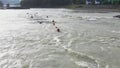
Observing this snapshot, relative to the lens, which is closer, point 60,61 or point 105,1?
point 60,61

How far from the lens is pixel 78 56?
40.6ft

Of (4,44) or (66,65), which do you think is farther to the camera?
(4,44)

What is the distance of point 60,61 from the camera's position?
1131cm

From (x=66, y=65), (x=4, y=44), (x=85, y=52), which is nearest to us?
(x=66, y=65)

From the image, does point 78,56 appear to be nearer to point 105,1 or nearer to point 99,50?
point 99,50

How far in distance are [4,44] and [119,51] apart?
7.75m

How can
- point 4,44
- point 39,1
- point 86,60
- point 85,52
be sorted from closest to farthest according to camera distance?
point 86,60, point 85,52, point 4,44, point 39,1

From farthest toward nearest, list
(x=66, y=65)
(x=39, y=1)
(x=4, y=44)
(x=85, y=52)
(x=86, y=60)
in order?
(x=39, y=1)
(x=4, y=44)
(x=85, y=52)
(x=86, y=60)
(x=66, y=65)

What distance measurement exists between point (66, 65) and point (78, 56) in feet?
6.09

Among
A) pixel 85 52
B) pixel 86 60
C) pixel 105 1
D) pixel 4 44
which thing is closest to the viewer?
pixel 86 60

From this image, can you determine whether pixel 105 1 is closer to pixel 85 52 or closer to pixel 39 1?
pixel 39 1

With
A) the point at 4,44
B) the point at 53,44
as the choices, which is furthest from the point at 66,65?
the point at 4,44

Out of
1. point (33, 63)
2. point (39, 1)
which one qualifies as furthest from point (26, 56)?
point (39, 1)

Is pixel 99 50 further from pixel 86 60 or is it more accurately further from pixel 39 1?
pixel 39 1
